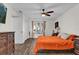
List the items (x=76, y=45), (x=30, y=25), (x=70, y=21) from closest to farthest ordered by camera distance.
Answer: (x=76, y=45)
(x=70, y=21)
(x=30, y=25)

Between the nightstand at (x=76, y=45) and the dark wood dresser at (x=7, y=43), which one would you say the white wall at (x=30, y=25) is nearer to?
the dark wood dresser at (x=7, y=43)

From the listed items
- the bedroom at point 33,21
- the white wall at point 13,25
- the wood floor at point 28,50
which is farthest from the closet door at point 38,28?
the white wall at point 13,25

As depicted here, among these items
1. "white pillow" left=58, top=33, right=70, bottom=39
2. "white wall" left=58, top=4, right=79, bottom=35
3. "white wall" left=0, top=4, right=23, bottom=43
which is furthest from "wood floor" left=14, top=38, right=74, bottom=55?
"white wall" left=58, top=4, right=79, bottom=35

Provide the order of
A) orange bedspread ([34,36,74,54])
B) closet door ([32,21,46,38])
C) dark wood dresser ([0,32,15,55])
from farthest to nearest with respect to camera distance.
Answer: closet door ([32,21,46,38]), orange bedspread ([34,36,74,54]), dark wood dresser ([0,32,15,55])

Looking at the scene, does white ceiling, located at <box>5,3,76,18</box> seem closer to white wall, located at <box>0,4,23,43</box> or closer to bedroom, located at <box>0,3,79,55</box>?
bedroom, located at <box>0,3,79,55</box>

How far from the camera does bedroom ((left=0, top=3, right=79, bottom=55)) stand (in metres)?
2.13

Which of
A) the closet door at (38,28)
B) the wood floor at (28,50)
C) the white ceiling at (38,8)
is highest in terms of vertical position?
the white ceiling at (38,8)

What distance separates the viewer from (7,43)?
2213 millimetres

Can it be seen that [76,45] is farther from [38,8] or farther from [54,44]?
[38,8]

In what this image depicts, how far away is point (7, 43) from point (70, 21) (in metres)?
1.16

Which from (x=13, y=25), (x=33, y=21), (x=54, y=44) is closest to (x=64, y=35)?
(x=54, y=44)

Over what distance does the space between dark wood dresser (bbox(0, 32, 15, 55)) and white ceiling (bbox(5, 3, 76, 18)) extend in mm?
461

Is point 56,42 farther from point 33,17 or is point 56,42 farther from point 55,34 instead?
point 33,17

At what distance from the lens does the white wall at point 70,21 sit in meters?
2.13
